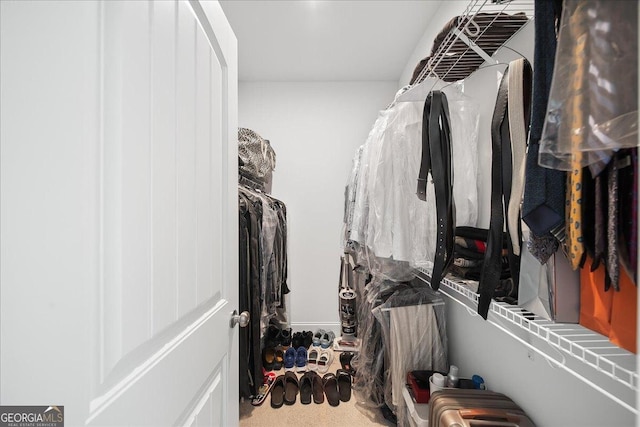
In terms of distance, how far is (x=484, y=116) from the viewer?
1.24m

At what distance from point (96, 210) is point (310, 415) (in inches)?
68.4

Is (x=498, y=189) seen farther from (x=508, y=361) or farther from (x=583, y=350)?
(x=508, y=361)

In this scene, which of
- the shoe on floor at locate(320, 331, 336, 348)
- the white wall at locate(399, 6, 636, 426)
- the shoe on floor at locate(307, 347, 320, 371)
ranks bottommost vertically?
the shoe on floor at locate(307, 347, 320, 371)

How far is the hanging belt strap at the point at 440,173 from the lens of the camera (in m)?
0.93

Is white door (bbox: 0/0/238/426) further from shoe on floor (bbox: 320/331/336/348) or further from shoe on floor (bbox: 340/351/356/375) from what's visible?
shoe on floor (bbox: 320/331/336/348)

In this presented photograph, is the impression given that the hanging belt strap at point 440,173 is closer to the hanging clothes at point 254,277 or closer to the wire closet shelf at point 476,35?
the wire closet shelf at point 476,35

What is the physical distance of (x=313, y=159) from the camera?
272 cm

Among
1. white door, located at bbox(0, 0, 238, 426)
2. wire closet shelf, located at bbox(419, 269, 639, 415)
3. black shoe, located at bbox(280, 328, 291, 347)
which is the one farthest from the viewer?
black shoe, located at bbox(280, 328, 291, 347)

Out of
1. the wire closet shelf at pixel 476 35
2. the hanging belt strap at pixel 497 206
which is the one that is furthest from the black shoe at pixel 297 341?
the wire closet shelf at pixel 476 35

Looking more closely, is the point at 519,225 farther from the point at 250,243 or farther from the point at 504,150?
the point at 250,243

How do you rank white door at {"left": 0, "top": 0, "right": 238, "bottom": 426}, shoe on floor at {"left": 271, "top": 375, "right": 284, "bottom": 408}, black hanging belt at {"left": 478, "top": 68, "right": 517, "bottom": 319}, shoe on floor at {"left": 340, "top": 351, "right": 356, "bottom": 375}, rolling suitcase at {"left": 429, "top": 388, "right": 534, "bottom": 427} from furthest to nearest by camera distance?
shoe on floor at {"left": 340, "top": 351, "right": 356, "bottom": 375}, shoe on floor at {"left": 271, "top": 375, "right": 284, "bottom": 408}, rolling suitcase at {"left": 429, "top": 388, "right": 534, "bottom": 427}, black hanging belt at {"left": 478, "top": 68, "right": 517, "bottom": 319}, white door at {"left": 0, "top": 0, "right": 238, "bottom": 426}

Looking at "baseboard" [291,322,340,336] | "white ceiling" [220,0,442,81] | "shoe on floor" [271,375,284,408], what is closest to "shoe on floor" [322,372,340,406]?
"shoe on floor" [271,375,284,408]

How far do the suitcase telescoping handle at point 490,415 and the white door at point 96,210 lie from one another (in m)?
0.89

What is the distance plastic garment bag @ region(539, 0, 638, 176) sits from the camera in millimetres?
362
